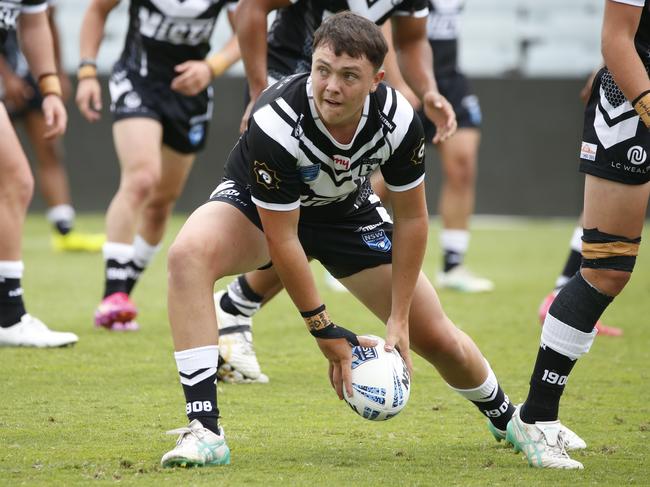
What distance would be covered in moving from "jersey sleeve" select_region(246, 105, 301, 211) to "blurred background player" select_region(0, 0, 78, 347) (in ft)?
7.82

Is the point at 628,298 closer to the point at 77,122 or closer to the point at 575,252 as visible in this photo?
the point at 575,252

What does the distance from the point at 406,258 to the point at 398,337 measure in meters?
0.28

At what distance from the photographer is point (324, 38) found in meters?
3.63

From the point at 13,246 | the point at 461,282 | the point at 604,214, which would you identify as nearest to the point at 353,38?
the point at 604,214

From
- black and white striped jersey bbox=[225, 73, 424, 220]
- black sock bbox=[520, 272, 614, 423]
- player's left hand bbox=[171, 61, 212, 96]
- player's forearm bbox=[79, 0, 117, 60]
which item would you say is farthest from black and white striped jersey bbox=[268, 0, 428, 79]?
black sock bbox=[520, 272, 614, 423]

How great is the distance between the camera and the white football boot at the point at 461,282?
28.9ft

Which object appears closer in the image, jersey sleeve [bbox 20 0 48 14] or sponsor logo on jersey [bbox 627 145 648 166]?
sponsor logo on jersey [bbox 627 145 648 166]

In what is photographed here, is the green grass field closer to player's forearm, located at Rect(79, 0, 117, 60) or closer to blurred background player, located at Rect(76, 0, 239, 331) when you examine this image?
blurred background player, located at Rect(76, 0, 239, 331)

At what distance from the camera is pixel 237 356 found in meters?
5.25

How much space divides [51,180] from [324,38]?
7.98 metres

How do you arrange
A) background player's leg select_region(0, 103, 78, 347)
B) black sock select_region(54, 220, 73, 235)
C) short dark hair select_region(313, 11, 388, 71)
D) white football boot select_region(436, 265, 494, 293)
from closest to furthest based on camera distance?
short dark hair select_region(313, 11, 388, 71) < background player's leg select_region(0, 103, 78, 347) < white football boot select_region(436, 265, 494, 293) < black sock select_region(54, 220, 73, 235)

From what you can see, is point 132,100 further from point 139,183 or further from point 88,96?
point 139,183

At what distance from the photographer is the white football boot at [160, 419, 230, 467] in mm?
3666

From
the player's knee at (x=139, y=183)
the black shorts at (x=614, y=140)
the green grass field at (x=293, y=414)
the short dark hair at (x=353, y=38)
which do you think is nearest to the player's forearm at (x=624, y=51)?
the black shorts at (x=614, y=140)
